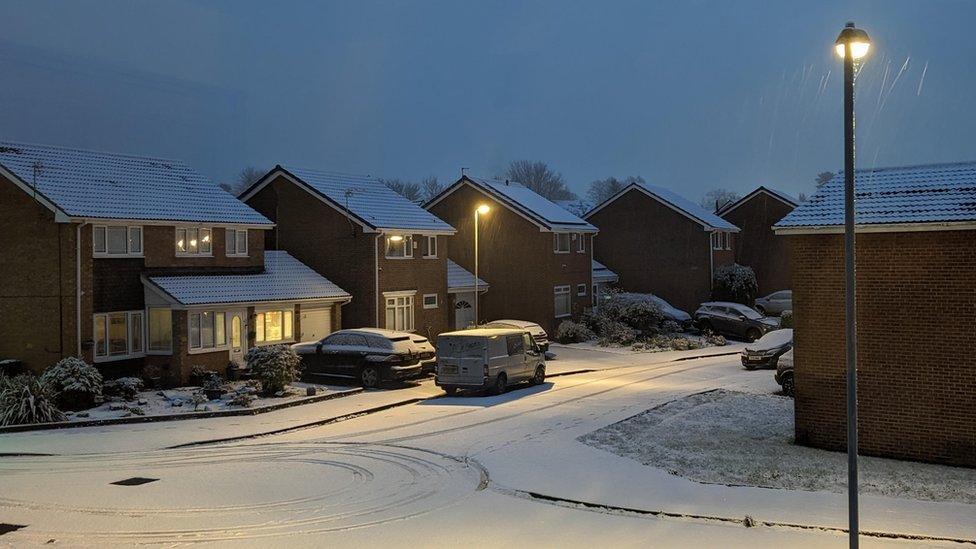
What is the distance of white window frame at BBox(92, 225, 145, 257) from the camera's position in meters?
27.0

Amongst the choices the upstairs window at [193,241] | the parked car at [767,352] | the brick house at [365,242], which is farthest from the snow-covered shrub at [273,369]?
the parked car at [767,352]

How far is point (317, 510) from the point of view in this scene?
1275 cm

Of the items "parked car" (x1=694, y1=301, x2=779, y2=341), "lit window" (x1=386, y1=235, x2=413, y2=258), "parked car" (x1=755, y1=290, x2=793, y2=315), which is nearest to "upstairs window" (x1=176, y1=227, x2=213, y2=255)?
"lit window" (x1=386, y1=235, x2=413, y2=258)

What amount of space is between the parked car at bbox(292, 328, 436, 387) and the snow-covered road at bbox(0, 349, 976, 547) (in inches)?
209

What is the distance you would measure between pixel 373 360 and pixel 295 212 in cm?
1253

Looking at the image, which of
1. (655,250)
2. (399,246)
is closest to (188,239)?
(399,246)

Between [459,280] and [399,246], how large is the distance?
242 inches

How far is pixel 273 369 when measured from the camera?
24781 mm

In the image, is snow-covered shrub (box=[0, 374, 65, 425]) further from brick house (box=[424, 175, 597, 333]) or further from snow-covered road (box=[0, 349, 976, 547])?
brick house (box=[424, 175, 597, 333])

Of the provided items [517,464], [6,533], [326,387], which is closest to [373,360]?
[326,387]

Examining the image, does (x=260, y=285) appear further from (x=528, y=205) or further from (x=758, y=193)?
(x=758, y=193)

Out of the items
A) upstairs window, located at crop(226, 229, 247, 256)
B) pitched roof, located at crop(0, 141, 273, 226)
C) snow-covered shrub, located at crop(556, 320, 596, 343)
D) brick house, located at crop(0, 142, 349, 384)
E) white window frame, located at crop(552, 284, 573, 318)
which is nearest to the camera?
brick house, located at crop(0, 142, 349, 384)

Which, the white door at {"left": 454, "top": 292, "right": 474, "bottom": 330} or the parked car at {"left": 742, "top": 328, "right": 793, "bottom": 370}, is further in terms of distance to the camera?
the white door at {"left": 454, "top": 292, "right": 474, "bottom": 330}

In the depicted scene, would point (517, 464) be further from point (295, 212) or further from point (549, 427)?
point (295, 212)
